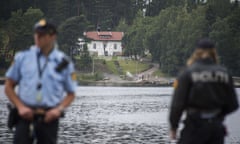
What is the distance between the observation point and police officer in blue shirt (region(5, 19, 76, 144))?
888cm

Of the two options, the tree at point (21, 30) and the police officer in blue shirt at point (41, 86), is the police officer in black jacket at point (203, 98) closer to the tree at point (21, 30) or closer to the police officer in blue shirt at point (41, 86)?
the police officer in blue shirt at point (41, 86)

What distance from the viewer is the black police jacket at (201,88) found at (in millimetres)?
9438

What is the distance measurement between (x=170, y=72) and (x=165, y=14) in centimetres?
2503

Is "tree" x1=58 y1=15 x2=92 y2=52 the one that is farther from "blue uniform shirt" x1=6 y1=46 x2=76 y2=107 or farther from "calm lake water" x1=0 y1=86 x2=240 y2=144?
"blue uniform shirt" x1=6 y1=46 x2=76 y2=107

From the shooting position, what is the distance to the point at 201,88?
9.41 metres

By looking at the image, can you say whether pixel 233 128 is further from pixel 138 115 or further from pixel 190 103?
pixel 190 103

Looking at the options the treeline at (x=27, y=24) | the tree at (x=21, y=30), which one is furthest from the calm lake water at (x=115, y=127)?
the treeline at (x=27, y=24)

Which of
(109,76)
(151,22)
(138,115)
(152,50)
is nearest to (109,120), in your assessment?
(138,115)

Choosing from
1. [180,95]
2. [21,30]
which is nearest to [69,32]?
[21,30]

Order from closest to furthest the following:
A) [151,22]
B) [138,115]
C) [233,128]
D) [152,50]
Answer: [233,128] < [138,115] < [152,50] < [151,22]

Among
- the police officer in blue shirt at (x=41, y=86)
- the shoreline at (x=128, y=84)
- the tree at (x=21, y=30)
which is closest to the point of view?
the police officer in blue shirt at (x=41, y=86)

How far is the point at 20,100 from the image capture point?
8914 millimetres

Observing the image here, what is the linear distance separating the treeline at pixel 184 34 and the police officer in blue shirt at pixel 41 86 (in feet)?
475

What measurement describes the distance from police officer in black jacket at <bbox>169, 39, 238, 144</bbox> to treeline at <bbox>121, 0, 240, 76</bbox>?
144 meters
